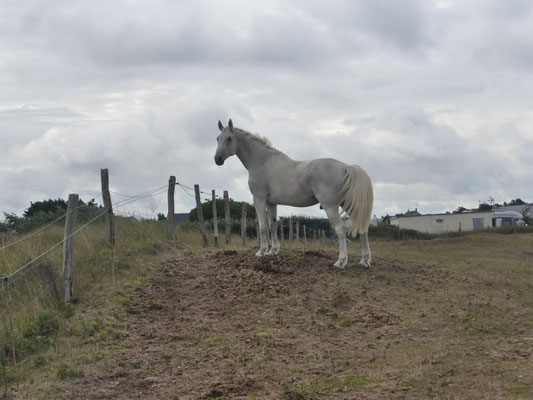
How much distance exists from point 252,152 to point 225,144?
55 cm

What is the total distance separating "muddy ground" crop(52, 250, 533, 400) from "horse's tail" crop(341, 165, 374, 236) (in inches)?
37.5

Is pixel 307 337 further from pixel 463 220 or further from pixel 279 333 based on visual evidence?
pixel 463 220

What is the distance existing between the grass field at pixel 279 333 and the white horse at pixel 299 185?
2.54ft

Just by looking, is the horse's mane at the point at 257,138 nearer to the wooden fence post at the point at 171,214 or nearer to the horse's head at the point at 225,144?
the horse's head at the point at 225,144

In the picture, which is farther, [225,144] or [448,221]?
[448,221]

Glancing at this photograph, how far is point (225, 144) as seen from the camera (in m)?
13.4

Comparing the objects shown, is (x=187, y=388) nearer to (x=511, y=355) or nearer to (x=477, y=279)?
(x=511, y=355)

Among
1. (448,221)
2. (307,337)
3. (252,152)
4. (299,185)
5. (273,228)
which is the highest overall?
(252,152)


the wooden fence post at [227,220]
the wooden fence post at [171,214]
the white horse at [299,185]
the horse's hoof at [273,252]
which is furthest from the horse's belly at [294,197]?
the wooden fence post at [227,220]

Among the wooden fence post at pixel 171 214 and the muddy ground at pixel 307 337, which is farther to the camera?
the wooden fence post at pixel 171 214

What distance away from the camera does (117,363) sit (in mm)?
7812

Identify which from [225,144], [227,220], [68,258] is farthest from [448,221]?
[68,258]

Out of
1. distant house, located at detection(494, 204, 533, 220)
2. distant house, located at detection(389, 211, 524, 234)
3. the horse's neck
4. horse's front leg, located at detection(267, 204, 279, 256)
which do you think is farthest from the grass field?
distant house, located at detection(494, 204, 533, 220)

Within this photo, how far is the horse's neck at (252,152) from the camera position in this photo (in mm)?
13453
